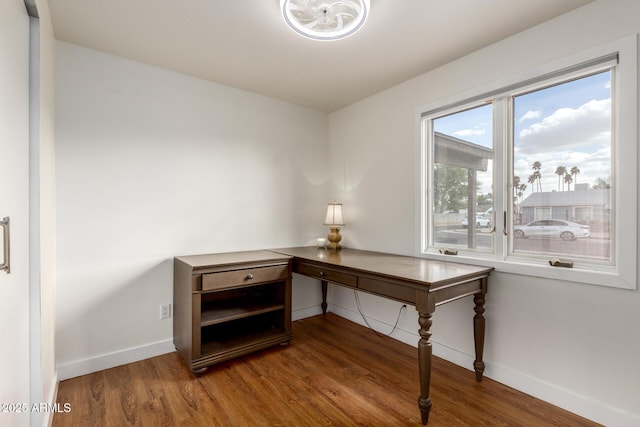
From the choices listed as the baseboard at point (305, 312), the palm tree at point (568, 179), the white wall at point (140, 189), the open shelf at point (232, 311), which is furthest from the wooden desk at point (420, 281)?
the white wall at point (140, 189)

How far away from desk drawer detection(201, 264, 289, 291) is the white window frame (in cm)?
141

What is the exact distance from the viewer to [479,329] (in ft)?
6.92

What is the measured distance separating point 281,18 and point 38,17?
3.88 feet

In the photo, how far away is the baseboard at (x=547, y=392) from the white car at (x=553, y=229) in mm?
894

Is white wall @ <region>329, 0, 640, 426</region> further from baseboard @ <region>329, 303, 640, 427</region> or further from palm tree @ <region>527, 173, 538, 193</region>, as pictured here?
palm tree @ <region>527, 173, 538, 193</region>

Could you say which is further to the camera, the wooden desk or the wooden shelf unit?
the wooden shelf unit

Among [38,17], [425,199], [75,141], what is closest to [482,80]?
[425,199]

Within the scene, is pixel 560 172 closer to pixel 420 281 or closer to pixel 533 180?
pixel 533 180

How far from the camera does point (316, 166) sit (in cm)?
355

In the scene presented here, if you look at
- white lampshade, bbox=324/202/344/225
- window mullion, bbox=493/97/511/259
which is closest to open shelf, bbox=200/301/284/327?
white lampshade, bbox=324/202/344/225

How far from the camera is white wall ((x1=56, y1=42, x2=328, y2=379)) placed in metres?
2.19

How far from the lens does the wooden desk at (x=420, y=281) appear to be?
1752 millimetres

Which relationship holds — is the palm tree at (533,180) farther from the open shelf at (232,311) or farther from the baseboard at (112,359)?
the baseboard at (112,359)

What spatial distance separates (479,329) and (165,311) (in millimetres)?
2359
